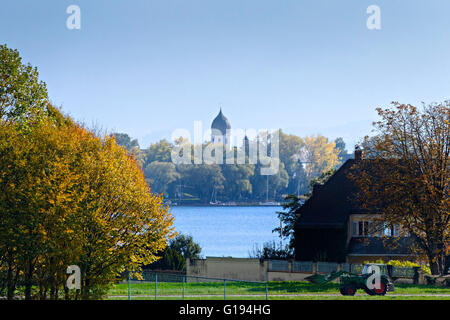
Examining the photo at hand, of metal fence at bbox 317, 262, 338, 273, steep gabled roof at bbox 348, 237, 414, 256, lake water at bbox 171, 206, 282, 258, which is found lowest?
metal fence at bbox 317, 262, 338, 273

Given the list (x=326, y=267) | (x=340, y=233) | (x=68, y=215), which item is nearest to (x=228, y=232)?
(x=340, y=233)

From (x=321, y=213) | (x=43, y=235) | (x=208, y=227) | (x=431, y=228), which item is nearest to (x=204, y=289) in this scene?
(x=43, y=235)

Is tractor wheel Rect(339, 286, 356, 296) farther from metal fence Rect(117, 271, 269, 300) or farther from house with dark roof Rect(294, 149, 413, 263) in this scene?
house with dark roof Rect(294, 149, 413, 263)

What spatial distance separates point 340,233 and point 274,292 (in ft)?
68.4

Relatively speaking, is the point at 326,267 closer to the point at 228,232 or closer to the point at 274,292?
the point at 274,292

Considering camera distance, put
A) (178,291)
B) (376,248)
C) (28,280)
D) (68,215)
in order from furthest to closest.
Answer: (376,248) → (178,291) → (28,280) → (68,215)

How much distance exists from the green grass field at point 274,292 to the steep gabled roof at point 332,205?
50.4ft

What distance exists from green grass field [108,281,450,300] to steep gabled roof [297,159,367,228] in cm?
1536

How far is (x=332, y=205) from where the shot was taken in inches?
2499

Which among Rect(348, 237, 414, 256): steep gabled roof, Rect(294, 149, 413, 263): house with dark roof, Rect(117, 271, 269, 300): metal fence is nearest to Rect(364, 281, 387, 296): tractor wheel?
Rect(117, 271, 269, 300): metal fence

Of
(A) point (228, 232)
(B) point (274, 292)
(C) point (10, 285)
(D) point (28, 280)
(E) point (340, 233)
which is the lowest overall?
(B) point (274, 292)

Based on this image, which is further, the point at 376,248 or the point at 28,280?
the point at 376,248

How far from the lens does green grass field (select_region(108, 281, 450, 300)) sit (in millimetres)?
36844

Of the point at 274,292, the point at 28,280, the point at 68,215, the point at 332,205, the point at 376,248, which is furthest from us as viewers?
the point at 332,205
